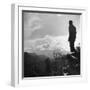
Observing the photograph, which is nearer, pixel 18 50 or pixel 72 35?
pixel 18 50

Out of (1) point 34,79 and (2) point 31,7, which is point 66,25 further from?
(1) point 34,79

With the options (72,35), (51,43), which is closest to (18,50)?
(51,43)

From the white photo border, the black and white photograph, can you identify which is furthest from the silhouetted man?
the white photo border

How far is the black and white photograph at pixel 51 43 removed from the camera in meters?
2.37

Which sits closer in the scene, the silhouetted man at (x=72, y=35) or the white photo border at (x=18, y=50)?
the white photo border at (x=18, y=50)

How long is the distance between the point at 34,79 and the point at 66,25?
0.48 meters

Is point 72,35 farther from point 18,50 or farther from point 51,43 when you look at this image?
point 18,50

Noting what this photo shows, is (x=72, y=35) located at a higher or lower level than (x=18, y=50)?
higher

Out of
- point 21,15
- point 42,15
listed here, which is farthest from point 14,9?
point 42,15

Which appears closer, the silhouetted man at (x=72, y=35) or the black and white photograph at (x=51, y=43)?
the black and white photograph at (x=51, y=43)

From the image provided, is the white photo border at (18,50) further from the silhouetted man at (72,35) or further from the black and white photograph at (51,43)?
the silhouetted man at (72,35)

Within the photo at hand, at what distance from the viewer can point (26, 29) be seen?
2.36 metres

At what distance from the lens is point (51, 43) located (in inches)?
96.3

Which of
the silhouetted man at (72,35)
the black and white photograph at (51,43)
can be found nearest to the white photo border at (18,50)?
the black and white photograph at (51,43)
